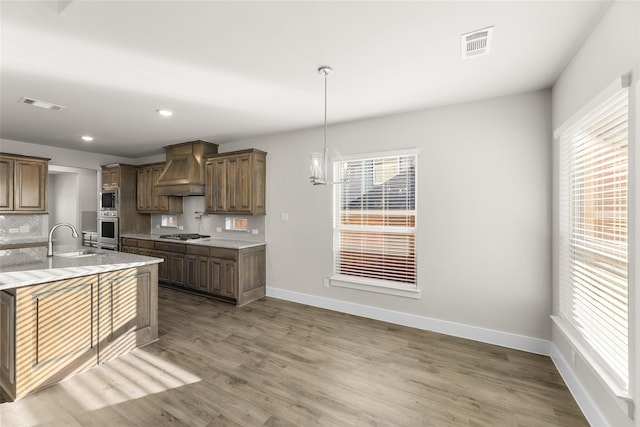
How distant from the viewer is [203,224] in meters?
5.42

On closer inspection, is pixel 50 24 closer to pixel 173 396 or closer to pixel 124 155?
pixel 173 396

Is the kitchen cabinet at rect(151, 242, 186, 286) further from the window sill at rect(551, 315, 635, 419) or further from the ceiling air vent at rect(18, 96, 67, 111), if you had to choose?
the window sill at rect(551, 315, 635, 419)

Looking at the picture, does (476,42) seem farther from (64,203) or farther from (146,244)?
(64,203)

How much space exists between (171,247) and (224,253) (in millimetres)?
1265

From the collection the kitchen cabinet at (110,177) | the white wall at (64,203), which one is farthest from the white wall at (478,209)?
the white wall at (64,203)

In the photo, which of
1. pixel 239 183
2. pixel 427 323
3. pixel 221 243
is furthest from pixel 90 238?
pixel 427 323

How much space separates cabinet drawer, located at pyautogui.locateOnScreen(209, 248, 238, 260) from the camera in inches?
165

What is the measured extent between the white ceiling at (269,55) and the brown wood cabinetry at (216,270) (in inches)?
79.5

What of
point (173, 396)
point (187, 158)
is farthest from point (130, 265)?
point (187, 158)

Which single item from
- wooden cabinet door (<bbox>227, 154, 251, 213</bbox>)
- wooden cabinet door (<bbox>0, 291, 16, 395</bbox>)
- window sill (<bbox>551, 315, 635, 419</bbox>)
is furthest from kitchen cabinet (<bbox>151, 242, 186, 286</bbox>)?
window sill (<bbox>551, 315, 635, 419</bbox>)

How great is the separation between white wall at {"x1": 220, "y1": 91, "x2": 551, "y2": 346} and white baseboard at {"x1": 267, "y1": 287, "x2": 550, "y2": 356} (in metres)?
0.04

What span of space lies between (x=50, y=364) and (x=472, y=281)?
12.9 ft

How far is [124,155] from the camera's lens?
6.21m

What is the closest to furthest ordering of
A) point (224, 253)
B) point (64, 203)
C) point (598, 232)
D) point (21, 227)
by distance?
point (598, 232) < point (224, 253) < point (21, 227) < point (64, 203)
